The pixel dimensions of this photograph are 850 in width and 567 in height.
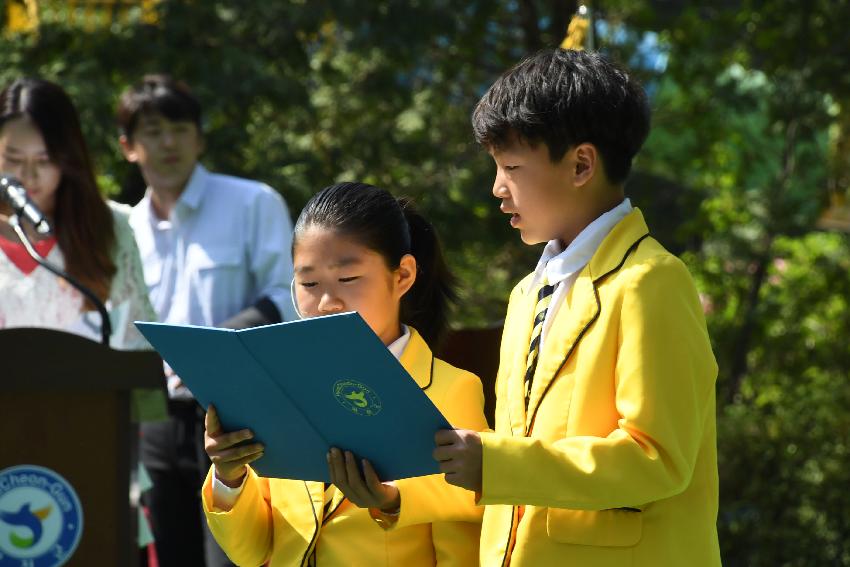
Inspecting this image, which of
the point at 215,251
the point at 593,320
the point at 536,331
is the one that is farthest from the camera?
the point at 215,251

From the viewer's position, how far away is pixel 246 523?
243cm

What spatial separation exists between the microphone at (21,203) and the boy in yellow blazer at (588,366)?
52.6 inches

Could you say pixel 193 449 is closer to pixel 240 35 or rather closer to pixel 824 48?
pixel 240 35

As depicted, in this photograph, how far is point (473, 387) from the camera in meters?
2.50

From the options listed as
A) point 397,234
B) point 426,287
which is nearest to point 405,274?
point 397,234

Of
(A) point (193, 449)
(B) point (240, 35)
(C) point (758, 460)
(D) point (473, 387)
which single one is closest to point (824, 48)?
(C) point (758, 460)

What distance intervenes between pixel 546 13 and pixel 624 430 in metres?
4.72

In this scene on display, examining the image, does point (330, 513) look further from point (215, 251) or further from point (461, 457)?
point (215, 251)

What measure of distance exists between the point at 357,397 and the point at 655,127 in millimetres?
5249

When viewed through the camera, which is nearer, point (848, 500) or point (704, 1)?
point (848, 500)

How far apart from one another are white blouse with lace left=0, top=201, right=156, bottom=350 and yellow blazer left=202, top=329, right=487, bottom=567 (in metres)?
1.21

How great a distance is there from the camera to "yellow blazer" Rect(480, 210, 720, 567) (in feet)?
6.49

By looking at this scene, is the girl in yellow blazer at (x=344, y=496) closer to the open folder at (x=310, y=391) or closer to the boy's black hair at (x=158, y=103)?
the open folder at (x=310, y=391)

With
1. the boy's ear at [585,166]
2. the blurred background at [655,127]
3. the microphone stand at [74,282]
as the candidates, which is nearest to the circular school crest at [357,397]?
the boy's ear at [585,166]
